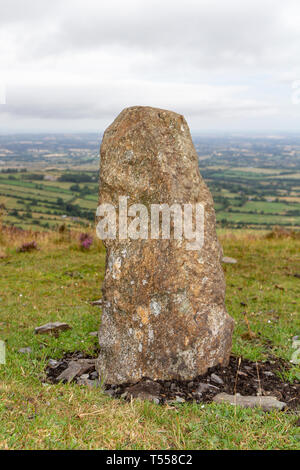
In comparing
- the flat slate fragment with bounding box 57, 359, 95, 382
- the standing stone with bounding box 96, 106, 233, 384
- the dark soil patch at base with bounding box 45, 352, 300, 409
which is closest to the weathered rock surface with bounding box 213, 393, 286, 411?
the dark soil patch at base with bounding box 45, 352, 300, 409

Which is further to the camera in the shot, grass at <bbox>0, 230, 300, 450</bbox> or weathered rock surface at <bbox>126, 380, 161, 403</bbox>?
weathered rock surface at <bbox>126, 380, 161, 403</bbox>

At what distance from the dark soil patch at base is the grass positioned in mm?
274

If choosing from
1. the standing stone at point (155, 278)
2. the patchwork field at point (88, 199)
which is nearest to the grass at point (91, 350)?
the standing stone at point (155, 278)

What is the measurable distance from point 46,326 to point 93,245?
8.26 metres

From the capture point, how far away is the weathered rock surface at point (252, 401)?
204 inches

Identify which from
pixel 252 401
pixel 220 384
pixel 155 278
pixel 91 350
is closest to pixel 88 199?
pixel 91 350

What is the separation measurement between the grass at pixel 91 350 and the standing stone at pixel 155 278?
2.68 feet

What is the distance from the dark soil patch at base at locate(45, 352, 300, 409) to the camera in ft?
18.3

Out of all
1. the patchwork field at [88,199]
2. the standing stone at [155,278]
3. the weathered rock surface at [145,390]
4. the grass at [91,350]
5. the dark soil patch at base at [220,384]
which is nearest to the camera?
the grass at [91,350]

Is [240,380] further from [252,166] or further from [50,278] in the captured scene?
[252,166]

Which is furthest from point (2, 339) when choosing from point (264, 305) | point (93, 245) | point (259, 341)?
point (93, 245)

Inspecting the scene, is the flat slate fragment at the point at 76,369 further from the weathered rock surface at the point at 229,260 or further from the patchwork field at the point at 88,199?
the patchwork field at the point at 88,199

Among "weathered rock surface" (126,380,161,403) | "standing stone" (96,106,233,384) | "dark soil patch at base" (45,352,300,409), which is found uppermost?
"standing stone" (96,106,233,384)

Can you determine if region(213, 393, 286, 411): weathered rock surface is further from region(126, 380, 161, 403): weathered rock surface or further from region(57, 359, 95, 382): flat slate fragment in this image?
region(57, 359, 95, 382): flat slate fragment
